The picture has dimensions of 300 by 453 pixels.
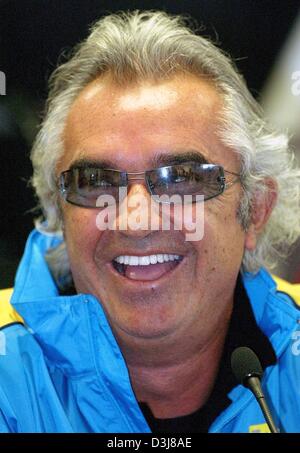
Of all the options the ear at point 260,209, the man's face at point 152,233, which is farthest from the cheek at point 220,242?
the ear at point 260,209

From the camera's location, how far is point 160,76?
125cm

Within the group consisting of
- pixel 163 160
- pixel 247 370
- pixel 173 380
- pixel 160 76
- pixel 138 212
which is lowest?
pixel 173 380

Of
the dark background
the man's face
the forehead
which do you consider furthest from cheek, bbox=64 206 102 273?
the dark background

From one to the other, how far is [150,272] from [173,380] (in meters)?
0.29

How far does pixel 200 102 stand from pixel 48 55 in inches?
17.1

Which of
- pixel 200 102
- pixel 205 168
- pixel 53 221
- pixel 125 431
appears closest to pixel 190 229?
pixel 205 168

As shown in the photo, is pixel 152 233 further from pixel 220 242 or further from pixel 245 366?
pixel 245 366

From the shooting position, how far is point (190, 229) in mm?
1182

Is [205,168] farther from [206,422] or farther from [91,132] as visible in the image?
[206,422]

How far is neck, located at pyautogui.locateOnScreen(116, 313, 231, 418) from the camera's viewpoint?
4.24 feet

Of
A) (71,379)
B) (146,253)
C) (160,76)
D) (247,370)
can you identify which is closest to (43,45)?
(160,76)

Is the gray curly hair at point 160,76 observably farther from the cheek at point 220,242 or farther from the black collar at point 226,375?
the black collar at point 226,375

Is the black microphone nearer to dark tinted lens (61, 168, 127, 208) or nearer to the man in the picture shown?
the man

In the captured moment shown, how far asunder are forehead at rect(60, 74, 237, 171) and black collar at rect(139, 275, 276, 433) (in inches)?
15.5
